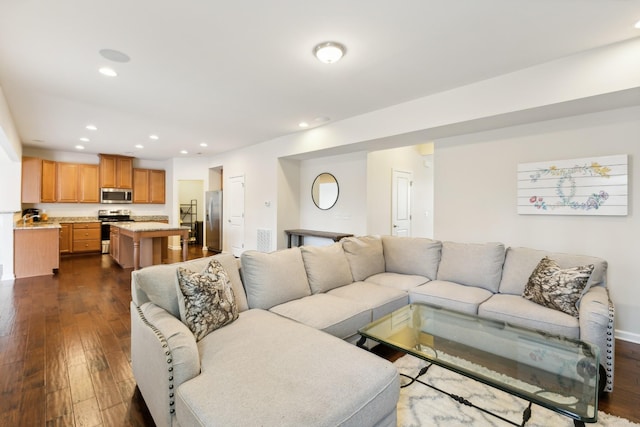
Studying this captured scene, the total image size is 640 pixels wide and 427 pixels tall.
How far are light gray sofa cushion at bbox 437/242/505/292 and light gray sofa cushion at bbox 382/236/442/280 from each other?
10 cm

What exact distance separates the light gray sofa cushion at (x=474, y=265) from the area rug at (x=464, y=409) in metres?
1.21

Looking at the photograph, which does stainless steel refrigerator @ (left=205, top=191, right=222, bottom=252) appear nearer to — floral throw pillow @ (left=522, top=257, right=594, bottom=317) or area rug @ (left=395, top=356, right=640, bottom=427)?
area rug @ (left=395, top=356, right=640, bottom=427)

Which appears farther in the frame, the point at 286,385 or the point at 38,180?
the point at 38,180

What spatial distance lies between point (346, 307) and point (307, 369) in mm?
1037

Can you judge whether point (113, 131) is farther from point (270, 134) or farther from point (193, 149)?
point (270, 134)

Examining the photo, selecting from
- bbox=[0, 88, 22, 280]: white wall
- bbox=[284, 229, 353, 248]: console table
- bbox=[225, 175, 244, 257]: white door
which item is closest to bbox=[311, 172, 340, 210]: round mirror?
bbox=[284, 229, 353, 248]: console table

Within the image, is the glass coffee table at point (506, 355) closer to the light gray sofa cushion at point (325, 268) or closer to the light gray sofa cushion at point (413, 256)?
the light gray sofa cushion at point (325, 268)

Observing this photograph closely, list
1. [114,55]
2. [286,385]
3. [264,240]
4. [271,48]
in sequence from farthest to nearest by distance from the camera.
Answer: [264,240] < [114,55] < [271,48] < [286,385]

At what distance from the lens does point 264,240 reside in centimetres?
631

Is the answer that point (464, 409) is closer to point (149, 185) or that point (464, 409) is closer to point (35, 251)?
point (35, 251)

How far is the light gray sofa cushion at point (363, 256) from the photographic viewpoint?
3.42 meters

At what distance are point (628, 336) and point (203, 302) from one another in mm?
3894

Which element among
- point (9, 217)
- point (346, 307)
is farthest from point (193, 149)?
point (346, 307)

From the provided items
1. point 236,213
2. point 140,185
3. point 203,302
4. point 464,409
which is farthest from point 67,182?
point 464,409
